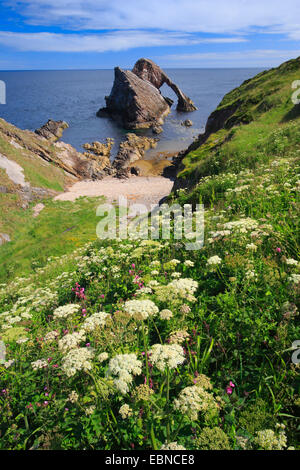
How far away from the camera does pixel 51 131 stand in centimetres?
6738

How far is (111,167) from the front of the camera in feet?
158

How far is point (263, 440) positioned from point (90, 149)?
62.4 m

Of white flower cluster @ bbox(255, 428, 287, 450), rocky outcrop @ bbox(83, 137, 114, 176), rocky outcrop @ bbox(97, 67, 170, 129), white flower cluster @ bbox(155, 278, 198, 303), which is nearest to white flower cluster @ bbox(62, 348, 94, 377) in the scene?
white flower cluster @ bbox(155, 278, 198, 303)

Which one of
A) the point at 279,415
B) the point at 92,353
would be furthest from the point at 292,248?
the point at 92,353

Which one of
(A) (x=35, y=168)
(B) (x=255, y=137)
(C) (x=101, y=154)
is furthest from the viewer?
(C) (x=101, y=154)

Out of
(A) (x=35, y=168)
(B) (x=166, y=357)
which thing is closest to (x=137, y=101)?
(A) (x=35, y=168)

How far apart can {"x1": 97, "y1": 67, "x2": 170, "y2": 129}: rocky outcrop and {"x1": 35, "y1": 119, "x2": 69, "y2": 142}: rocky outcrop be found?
22323 mm

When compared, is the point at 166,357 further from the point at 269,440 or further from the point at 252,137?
the point at 252,137

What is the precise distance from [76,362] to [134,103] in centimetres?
9589

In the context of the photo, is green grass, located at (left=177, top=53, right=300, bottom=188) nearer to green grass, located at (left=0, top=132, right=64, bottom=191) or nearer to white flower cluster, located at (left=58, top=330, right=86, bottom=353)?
white flower cluster, located at (left=58, top=330, right=86, bottom=353)

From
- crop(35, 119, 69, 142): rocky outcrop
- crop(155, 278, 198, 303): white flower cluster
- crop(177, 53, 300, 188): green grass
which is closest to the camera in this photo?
Answer: crop(155, 278, 198, 303): white flower cluster

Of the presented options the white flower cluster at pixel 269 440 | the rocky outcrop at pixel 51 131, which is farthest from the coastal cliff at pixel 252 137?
the rocky outcrop at pixel 51 131

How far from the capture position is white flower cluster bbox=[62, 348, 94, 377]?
302 centimetres
